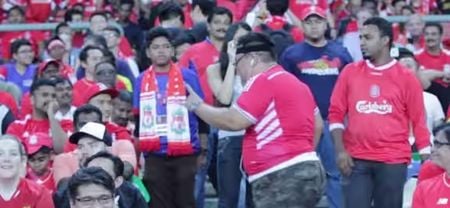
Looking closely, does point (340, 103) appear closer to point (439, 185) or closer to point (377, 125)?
point (377, 125)

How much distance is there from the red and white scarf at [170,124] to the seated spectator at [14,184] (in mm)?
2345

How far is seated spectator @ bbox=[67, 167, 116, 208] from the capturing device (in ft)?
25.1

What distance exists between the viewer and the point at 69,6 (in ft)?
64.0

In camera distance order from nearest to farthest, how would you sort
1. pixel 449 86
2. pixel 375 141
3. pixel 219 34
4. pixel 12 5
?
pixel 375 141 → pixel 219 34 → pixel 449 86 → pixel 12 5

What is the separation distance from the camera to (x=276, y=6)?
1482 centimetres

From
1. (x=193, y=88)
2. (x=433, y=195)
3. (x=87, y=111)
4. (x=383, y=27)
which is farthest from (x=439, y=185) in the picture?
(x=87, y=111)

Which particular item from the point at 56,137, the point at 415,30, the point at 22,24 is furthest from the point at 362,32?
the point at 22,24

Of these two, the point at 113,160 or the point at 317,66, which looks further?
the point at 317,66

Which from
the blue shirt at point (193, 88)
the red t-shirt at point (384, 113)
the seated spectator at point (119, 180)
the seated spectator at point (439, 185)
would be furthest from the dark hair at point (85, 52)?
the seated spectator at point (439, 185)

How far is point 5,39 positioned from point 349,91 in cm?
726

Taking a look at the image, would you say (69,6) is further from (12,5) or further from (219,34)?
(219,34)

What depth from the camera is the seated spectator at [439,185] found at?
388 inches

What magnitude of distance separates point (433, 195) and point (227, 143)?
2.77 metres

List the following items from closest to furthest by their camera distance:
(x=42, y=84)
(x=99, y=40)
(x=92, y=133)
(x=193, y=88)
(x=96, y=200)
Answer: (x=96, y=200), (x=92, y=133), (x=193, y=88), (x=42, y=84), (x=99, y=40)
